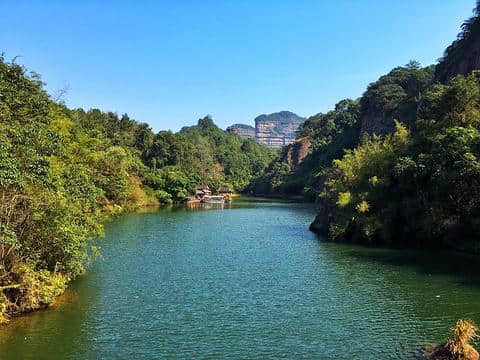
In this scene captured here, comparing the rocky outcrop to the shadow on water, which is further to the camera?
the rocky outcrop

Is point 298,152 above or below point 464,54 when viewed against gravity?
below

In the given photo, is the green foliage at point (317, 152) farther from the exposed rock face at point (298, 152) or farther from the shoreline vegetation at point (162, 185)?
the shoreline vegetation at point (162, 185)

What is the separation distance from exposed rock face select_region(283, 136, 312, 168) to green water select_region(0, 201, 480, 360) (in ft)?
366

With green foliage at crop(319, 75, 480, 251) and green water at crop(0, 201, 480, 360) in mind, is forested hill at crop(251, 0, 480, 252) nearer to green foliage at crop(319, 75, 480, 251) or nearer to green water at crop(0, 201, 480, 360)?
green foliage at crop(319, 75, 480, 251)

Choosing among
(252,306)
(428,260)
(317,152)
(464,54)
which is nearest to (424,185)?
(428,260)

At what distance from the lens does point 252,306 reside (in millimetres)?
20359

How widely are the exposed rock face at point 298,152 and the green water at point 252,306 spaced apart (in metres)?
112

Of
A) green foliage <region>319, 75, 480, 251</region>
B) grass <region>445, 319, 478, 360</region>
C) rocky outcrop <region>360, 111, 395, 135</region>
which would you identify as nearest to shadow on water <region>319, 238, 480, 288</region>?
green foliage <region>319, 75, 480, 251</region>

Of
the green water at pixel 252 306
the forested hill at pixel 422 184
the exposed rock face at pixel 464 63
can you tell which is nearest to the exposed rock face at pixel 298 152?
the exposed rock face at pixel 464 63

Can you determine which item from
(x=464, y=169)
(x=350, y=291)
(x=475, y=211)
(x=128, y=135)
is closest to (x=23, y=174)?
(x=350, y=291)

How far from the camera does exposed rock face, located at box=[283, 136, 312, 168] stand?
146m

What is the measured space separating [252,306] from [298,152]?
129m

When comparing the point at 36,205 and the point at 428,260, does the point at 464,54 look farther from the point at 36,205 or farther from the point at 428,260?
the point at 36,205

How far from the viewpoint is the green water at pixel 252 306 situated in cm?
1558
